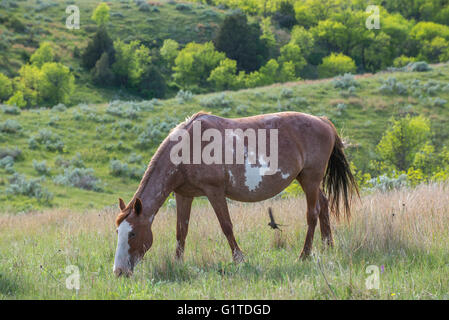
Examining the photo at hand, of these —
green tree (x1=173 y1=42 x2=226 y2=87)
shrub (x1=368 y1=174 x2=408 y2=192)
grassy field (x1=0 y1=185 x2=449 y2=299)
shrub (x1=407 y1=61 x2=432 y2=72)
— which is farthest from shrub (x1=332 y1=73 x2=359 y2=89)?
green tree (x1=173 y1=42 x2=226 y2=87)

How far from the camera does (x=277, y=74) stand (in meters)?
67.6

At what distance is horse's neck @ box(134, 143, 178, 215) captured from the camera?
20.3 ft

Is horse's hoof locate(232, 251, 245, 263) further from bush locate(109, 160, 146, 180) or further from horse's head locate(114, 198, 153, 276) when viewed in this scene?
bush locate(109, 160, 146, 180)

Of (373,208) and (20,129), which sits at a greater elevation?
(373,208)

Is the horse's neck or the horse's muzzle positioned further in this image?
the horse's neck

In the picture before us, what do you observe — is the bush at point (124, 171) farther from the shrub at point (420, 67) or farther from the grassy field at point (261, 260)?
the shrub at point (420, 67)

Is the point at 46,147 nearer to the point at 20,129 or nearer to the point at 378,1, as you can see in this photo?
the point at 20,129

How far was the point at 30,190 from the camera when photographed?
1948cm

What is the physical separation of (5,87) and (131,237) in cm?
4797

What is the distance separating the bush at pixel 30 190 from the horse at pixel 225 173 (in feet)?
46.1

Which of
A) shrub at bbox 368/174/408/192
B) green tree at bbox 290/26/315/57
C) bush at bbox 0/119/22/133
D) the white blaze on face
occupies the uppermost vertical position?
green tree at bbox 290/26/315/57

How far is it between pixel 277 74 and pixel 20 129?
47250 millimetres

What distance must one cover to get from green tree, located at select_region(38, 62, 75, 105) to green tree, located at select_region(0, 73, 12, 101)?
2.97 meters
